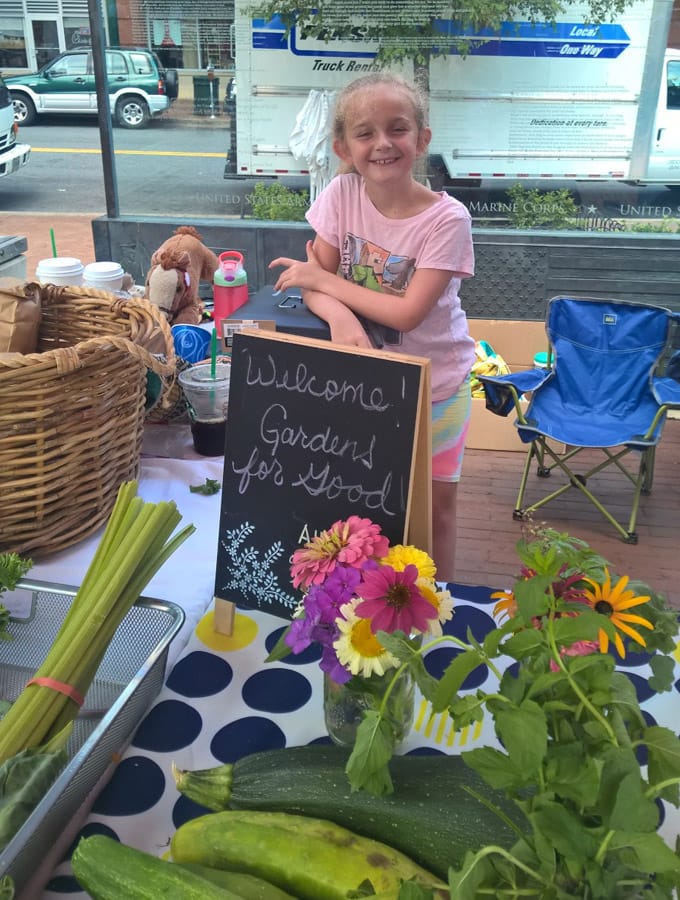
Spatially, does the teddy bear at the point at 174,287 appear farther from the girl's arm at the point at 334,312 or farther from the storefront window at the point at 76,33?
the storefront window at the point at 76,33

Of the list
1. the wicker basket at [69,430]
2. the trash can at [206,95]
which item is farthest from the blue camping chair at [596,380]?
the trash can at [206,95]

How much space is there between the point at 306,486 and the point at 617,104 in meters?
4.47

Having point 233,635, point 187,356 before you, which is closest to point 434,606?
point 233,635

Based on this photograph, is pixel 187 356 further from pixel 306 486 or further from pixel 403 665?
pixel 403 665

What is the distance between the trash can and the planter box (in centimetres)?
224

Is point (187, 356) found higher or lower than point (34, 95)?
lower

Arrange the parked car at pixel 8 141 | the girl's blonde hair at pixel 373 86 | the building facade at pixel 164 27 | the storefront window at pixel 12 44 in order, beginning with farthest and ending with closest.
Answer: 1. the parked car at pixel 8 141
2. the storefront window at pixel 12 44
3. the building facade at pixel 164 27
4. the girl's blonde hair at pixel 373 86

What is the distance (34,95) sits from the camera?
6.48m

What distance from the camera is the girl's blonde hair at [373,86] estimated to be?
161 cm

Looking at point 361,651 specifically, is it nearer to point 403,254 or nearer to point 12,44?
point 403,254

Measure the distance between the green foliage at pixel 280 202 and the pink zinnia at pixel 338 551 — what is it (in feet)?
14.2

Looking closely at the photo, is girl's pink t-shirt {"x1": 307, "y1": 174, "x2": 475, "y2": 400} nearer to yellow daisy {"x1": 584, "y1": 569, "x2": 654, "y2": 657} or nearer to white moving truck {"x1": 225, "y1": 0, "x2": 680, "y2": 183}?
yellow daisy {"x1": 584, "y1": 569, "x2": 654, "y2": 657}

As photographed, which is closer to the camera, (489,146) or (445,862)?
(445,862)

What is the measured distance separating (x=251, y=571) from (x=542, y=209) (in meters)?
4.27
